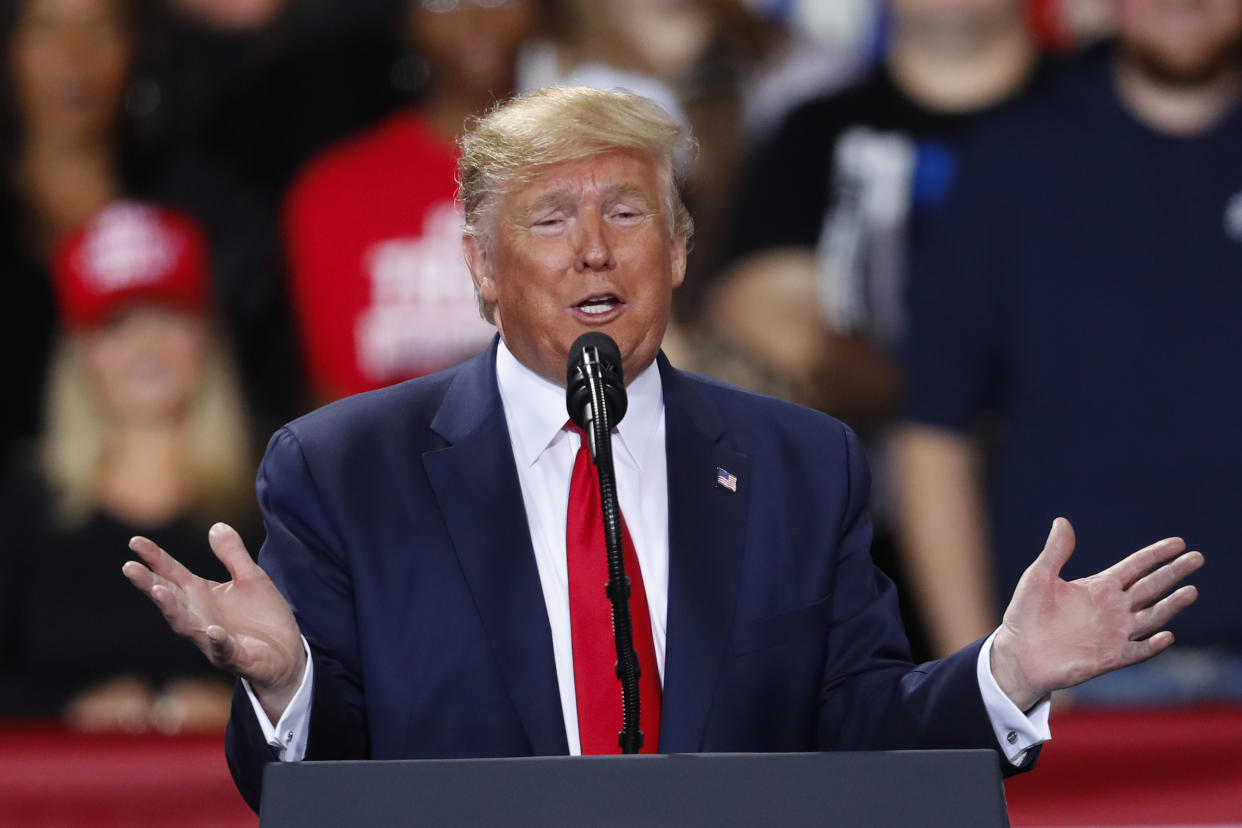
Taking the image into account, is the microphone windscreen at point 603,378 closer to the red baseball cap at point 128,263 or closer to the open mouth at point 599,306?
the open mouth at point 599,306

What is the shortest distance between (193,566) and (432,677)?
2.10 metres

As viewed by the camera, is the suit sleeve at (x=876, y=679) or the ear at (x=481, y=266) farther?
the ear at (x=481, y=266)

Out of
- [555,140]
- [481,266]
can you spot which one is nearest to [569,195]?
[555,140]

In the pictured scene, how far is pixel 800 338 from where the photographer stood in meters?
3.74

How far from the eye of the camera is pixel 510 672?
1621mm

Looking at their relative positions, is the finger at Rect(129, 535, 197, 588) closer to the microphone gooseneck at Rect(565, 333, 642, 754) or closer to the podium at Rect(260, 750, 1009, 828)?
the podium at Rect(260, 750, 1009, 828)

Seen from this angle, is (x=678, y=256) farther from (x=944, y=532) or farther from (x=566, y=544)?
(x=944, y=532)

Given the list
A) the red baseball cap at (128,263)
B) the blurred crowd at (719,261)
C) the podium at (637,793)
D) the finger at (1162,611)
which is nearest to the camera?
the podium at (637,793)

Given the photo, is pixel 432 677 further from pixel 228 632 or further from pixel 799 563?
pixel 799 563

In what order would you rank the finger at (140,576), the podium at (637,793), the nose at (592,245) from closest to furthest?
the podium at (637,793) < the finger at (140,576) < the nose at (592,245)

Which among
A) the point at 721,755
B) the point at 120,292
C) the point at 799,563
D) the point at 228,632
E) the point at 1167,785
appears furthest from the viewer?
the point at 120,292

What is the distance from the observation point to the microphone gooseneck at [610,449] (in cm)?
138

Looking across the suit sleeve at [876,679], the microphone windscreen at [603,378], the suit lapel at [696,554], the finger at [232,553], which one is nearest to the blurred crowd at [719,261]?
the suit sleeve at [876,679]

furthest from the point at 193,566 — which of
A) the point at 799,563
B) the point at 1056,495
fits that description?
the point at 799,563
